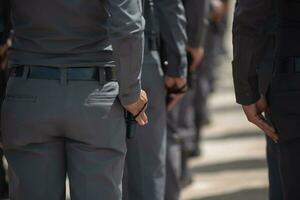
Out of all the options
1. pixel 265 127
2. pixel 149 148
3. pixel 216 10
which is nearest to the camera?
pixel 265 127

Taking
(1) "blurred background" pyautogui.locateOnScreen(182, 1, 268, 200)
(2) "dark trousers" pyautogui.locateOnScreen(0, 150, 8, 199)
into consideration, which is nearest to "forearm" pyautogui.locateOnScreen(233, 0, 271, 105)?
(2) "dark trousers" pyautogui.locateOnScreen(0, 150, 8, 199)

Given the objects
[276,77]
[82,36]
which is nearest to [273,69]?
[276,77]

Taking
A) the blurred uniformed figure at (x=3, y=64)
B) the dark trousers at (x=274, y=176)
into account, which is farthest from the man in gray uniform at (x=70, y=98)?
the dark trousers at (x=274, y=176)

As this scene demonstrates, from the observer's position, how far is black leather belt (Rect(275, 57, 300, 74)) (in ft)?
14.2

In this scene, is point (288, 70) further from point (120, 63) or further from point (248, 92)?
point (120, 63)

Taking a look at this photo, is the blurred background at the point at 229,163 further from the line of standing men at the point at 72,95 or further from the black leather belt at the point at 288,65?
the line of standing men at the point at 72,95

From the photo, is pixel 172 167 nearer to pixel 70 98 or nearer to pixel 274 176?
pixel 274 176

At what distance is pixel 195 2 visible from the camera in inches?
268

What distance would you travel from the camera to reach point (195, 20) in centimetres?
677

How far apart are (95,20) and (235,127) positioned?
25.6ft

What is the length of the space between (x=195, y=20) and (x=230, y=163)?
9.39 ft

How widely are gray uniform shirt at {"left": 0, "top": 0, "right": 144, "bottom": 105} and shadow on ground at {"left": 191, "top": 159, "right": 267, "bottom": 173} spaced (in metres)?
4.68

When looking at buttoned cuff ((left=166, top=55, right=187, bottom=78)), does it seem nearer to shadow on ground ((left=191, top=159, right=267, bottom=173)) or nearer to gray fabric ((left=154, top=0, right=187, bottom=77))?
gray fabric ((left=154, top=0, right=187, bottom=77))

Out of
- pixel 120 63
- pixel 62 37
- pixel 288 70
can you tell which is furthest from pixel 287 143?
pixel 62 37
